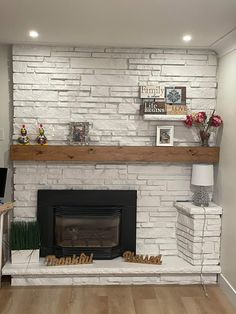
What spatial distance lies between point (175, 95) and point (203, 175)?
86cm

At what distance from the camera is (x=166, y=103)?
12.3 feet

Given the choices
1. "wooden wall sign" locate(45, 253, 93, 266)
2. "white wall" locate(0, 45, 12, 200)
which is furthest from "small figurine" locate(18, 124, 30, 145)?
"wooden wall sign" locate(45, 253, 93, 266)

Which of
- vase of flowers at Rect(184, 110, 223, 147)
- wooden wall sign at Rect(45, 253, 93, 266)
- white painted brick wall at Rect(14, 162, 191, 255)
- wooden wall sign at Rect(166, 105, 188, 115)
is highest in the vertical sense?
wooden wall sign at Rect(166, 105, 188, 115)

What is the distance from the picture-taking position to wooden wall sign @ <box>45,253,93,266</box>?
358 centimetres

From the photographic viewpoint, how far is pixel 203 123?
3729 mm

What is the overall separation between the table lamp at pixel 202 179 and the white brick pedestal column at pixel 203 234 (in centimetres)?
8

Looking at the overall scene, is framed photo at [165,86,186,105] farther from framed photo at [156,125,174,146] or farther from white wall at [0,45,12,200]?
white wall at [0,45,12,200]

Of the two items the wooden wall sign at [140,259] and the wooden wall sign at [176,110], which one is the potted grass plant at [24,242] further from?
the wooden wall sign at [176,110]

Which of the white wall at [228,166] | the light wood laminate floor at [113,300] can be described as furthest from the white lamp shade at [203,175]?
the light wood laminate floor at [113,300]

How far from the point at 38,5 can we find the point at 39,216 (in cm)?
205

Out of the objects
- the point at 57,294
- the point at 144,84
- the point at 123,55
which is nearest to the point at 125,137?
the point at 144,84

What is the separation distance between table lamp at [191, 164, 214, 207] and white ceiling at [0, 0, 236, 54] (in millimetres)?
1157

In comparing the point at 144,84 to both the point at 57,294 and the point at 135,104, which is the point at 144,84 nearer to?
the point at 135,104

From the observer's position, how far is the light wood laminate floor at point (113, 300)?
3.05 metres
